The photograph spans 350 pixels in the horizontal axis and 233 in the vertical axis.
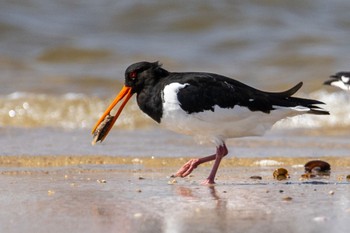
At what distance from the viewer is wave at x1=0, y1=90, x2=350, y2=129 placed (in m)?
11.1

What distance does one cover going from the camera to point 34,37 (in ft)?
51.9

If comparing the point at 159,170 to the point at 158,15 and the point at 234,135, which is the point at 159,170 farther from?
the point at 158,15

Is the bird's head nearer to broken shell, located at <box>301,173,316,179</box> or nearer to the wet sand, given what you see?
the wet sand

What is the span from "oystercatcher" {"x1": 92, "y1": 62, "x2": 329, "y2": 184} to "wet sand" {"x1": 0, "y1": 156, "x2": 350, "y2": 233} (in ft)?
1.35

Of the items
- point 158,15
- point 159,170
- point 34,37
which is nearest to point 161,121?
point 159,170

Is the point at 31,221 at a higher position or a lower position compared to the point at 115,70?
lower

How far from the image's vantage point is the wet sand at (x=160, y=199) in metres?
4.54

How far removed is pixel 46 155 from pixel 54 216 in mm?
3355

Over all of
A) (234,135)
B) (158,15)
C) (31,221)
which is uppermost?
(158,15)

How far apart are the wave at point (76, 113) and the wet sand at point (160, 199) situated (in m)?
3.42

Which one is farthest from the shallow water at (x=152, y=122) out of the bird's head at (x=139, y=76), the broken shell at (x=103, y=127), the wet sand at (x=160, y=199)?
the bird's head at (x=139, y=76)

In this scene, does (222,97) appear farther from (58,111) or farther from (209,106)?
(58,111)

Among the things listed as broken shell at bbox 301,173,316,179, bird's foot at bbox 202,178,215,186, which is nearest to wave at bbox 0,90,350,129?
broken shell at bbox 301,173,316,179

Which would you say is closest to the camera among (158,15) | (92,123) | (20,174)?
(20,174)
